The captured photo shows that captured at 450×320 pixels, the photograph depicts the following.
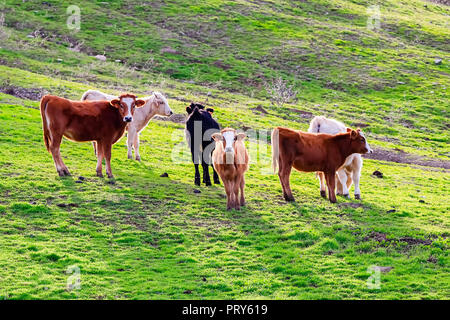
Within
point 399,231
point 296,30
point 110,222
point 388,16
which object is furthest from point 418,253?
point 388,16

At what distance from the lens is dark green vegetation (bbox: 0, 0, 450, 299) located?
36.3ft

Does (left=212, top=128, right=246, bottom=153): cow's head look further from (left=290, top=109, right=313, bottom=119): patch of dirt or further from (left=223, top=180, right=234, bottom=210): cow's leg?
(left=290, top=109, right=313, bottom=119): patch of dirt

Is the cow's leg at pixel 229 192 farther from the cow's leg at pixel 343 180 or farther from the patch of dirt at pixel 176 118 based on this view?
the patch of dirt at pixel 176 118

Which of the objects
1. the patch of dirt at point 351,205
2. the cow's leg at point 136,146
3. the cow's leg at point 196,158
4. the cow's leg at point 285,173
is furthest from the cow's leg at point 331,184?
the cow's leg at point 136,146

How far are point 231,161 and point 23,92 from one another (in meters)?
18.2

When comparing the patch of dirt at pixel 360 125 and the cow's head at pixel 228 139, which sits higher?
the cow's head at pixel 228 139

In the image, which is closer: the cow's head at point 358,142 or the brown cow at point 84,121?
the brown cow at point 84,121

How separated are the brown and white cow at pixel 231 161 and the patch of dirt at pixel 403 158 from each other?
14020mm

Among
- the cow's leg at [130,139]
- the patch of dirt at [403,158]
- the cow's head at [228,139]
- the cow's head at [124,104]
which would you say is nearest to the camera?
the cow's head at [228,139]


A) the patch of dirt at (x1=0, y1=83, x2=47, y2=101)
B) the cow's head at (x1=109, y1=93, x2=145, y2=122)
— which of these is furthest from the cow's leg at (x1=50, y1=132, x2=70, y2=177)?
the patch of dirt at (x1=0, y1=83, x2=47, y2=101)

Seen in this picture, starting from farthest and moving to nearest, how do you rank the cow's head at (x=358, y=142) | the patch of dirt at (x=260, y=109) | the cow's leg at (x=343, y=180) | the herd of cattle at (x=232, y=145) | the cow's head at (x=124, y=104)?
1. the patch of dirt at (x=260, y=109)
2. the cow's leg at (x=343, y=180)
3. the cow's head at (x=124, y=104)
4. the cow's head at (x=358, y=142)
5. the herd of cattle at (x=232, y=145)

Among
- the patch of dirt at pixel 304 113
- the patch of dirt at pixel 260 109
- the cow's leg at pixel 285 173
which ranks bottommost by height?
the patch of dirt at pixel 304 113

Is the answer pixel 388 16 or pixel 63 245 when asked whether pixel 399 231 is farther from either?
pixel 388 16

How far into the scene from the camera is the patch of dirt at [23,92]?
28.6 meters
